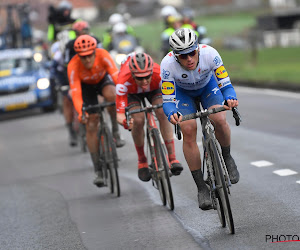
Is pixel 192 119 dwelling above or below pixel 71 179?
above

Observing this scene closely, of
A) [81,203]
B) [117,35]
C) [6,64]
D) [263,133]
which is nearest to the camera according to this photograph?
[81,203]

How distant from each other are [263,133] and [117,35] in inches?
311

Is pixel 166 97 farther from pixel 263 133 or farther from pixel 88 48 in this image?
pixel 263 133

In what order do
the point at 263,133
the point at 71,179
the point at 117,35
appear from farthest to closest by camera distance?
1. the point at 117,35
2. the point at 263,133
3. the point at 71,179

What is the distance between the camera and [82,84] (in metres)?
12.1

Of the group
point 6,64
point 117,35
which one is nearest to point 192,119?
point 117,35

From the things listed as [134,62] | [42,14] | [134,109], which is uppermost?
[134,62]

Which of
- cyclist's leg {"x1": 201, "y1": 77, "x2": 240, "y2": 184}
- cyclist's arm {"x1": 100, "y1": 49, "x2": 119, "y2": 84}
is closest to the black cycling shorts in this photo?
cyclist's arm {"x1": 100, "y1": 49, "x2": 119, "y2": 84}

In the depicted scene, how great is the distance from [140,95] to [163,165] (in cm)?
125

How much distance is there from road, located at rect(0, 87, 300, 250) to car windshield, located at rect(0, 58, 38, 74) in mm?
7563

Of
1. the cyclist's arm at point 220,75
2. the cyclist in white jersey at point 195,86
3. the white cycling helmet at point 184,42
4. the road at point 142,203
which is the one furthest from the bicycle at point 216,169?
the white cycling helmet at point 184,42

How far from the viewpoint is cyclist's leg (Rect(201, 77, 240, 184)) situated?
8.48 m

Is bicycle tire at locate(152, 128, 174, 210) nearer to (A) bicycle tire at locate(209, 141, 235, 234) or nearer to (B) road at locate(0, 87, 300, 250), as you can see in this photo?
(B) road at locate(0, 87, 300, 250)

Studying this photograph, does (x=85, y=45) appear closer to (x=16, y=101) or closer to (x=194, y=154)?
(x=194, y=154)
